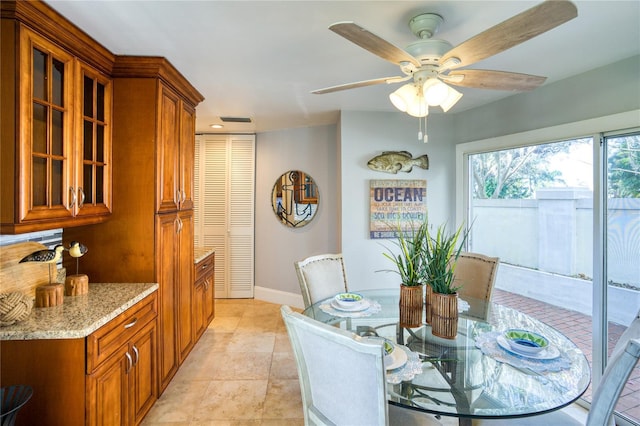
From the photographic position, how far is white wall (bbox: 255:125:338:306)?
13.5ft

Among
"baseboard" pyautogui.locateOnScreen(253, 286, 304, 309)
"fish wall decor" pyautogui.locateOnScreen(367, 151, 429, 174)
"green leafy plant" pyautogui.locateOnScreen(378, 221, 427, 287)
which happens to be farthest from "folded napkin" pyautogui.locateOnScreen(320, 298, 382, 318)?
"baseboard" pyautogui.locateOnScreen(253, 286, 304, 309)

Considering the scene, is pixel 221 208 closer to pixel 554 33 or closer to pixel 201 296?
pixel 201 296

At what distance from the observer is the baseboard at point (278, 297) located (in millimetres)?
4238

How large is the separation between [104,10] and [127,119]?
712 mm

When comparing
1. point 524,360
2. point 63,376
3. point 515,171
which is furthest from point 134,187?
point 515,171

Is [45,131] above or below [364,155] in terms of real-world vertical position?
below

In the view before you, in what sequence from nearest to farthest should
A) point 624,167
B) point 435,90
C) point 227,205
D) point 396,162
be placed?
1. point 435,90
2. point 624,167
3. point 396,162
4. point 227,205

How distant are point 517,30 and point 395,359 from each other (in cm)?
141

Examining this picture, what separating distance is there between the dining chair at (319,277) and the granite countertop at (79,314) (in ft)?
3.44

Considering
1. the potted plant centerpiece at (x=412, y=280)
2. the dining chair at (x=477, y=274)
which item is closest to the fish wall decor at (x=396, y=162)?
the dining chair at (x=477, y=274)

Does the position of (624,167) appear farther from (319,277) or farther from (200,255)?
(200,255)

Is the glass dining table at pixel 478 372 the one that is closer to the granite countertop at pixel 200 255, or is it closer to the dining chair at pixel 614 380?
the dining chair at pixel 614 380

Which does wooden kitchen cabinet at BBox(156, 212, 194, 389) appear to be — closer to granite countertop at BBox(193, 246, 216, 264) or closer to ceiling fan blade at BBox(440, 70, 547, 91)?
granite countertop at BBox(193, 246, 216, 264)

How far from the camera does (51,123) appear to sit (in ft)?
5.36
